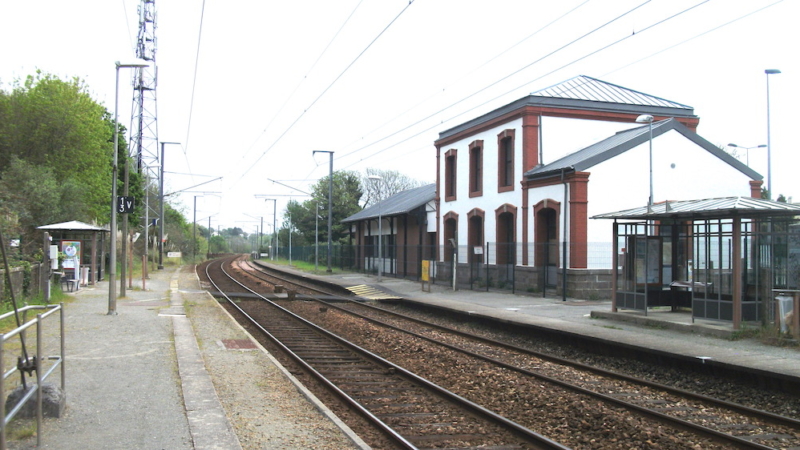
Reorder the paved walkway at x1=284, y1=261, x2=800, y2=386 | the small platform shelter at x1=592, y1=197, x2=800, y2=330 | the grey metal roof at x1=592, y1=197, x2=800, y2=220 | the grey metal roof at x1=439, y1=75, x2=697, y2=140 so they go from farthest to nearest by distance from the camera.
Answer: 1. the grey metal roof at x1=439, y1=75, x2=697, y2=140
2. the small platform shelter at x1=592, y1=197, x2=800, y2=330
3. the grey metal roof at x1=592, y1=197, x2=800, y2=220
4. the paved walkway at x1=284, y1=261, x2=800, y2=386

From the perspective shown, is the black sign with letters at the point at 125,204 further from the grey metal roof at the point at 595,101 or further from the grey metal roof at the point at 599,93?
the grey metal roof at the point at 599,93

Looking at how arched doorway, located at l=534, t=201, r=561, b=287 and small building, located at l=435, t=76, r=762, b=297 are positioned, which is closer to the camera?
small building, located at l=435, t=76, r=762, b=297

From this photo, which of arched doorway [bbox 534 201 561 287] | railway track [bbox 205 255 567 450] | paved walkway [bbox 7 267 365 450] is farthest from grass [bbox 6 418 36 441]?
arched doorway [bbox 534 201 561 287]

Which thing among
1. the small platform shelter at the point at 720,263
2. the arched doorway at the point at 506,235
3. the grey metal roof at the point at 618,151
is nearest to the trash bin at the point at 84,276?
the arched doorway at the point at 506,235

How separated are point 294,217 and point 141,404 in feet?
250

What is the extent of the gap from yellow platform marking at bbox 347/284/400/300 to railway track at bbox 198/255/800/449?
9.19 m

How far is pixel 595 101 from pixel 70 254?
70.6 feet

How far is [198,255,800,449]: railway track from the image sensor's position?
7.46m

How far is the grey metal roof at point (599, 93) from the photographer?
1087 inches

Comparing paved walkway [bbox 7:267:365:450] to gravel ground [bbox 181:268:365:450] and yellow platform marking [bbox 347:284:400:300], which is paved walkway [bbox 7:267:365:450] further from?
yellow platform marking [bbox 347:284:400:300]

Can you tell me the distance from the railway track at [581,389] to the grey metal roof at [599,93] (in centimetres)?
1496

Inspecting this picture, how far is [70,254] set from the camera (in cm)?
2391

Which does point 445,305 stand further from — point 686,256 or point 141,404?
point 141,404

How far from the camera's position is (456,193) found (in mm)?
33156
